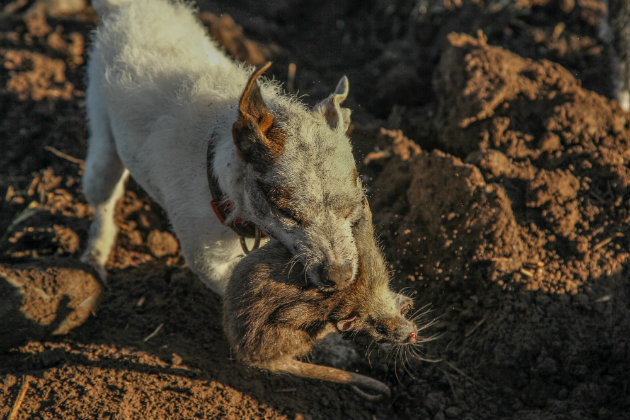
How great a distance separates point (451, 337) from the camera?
3.79 m

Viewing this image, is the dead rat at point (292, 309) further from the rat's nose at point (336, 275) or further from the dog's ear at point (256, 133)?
the dog's ear at point (256, 133)

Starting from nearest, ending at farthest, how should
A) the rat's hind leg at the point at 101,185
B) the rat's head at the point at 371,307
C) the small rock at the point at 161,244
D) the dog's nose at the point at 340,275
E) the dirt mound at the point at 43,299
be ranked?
the dog's nose at the point at 340,275 < the rat's head at the point at 371,307 < the dirt mound at the point at 43,299 < the rat's hind leg at the point at 101,185 < the small rock at the point at 161,244

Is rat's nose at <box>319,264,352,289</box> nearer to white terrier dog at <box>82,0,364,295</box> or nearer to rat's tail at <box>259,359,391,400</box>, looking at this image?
white terrier dog at <box>82,0,364,295</box>

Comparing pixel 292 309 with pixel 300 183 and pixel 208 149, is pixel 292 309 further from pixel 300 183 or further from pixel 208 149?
pixel 208 149

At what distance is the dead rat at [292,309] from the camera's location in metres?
2.49

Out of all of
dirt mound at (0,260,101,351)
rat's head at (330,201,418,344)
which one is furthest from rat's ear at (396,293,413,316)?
dirt mound at (0,260,101,351)

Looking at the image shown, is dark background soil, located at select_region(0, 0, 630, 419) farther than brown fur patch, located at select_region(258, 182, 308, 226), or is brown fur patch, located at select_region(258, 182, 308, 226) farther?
dark background soil, located at select_region(0, 0, 630, 419)

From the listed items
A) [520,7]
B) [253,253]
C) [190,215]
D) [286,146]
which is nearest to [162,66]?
[190,215]

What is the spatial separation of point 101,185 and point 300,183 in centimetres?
254

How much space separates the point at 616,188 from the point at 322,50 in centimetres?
420

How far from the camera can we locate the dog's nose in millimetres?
2441

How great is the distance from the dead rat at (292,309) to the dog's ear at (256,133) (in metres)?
0.52

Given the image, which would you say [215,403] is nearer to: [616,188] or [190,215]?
[190,215]

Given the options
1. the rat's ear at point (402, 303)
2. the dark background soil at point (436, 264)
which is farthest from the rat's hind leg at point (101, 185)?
the rat's ear at point (402, 303)
